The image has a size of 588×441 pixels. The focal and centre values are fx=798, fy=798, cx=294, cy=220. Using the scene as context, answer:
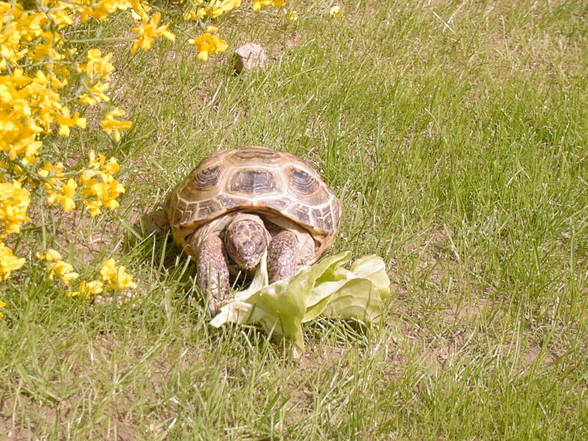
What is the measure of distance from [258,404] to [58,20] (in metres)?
1.74

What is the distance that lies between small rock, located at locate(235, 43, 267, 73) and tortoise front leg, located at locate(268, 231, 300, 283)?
1914 millimetres

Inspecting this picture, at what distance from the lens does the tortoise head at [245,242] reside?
3730mm

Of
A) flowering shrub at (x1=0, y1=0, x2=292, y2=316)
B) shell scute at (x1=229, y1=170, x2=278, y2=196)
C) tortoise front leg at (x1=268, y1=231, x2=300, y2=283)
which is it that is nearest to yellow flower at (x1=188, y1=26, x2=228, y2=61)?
flowering shrub at (x1=0, y1=0, x2=292, y2=316)

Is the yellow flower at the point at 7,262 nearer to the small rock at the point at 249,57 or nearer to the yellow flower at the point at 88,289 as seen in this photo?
the yellow flower at the point at 88,289

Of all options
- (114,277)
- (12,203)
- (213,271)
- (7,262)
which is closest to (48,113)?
(12,203)

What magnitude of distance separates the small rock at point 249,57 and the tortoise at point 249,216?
4.89ft

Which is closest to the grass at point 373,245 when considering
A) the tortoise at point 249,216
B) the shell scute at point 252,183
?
the tortoise at point 249,216

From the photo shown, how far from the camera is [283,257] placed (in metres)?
3.79

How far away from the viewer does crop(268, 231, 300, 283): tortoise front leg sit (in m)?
3.77

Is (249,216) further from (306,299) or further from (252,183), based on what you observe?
(306,299)

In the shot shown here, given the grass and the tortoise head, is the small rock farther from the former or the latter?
the tortoise head

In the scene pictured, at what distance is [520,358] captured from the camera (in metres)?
3.87

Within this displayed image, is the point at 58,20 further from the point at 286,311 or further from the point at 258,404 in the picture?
the point at 258,404

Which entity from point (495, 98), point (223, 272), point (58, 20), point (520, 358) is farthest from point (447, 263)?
point (58, 20)
